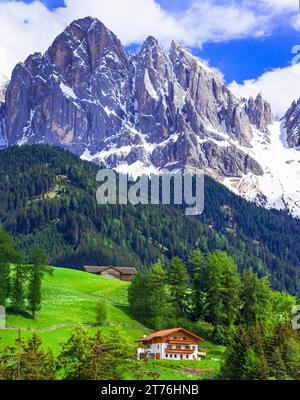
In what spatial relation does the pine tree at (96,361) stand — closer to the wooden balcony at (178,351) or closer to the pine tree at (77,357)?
the pine tree at (77,357)

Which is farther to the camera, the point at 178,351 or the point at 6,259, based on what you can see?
the point at 6,259

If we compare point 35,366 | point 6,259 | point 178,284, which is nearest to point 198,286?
point 178,284

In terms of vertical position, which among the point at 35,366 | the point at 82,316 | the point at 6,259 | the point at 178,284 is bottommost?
the point at 35,366

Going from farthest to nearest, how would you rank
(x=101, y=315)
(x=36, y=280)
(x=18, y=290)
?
(x=36, y=280), (x=18, y=290), (x=101, y=315)

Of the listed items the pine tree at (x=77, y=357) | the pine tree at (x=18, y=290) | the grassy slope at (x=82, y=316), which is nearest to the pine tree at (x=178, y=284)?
the grassy slope at (x=82, y=316)

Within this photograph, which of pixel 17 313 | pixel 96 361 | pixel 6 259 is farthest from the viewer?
pixel 6 259

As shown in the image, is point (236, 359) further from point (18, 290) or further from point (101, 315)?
point (18, 290)

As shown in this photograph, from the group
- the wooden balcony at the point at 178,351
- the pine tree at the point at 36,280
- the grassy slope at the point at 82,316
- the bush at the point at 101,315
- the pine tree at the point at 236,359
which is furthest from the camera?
the bush at the point at 101,315

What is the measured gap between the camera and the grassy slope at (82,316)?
281 ft

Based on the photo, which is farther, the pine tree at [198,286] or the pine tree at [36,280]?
the pine tree at [198,286]

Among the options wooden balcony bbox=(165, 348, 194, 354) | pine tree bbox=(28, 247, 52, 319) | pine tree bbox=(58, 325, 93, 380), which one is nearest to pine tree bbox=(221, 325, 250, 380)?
pine tree bbox=(58, 325, 93, 380)

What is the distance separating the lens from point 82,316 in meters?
109

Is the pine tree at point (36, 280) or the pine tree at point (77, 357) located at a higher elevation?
the pine tree at point (36, 280)
